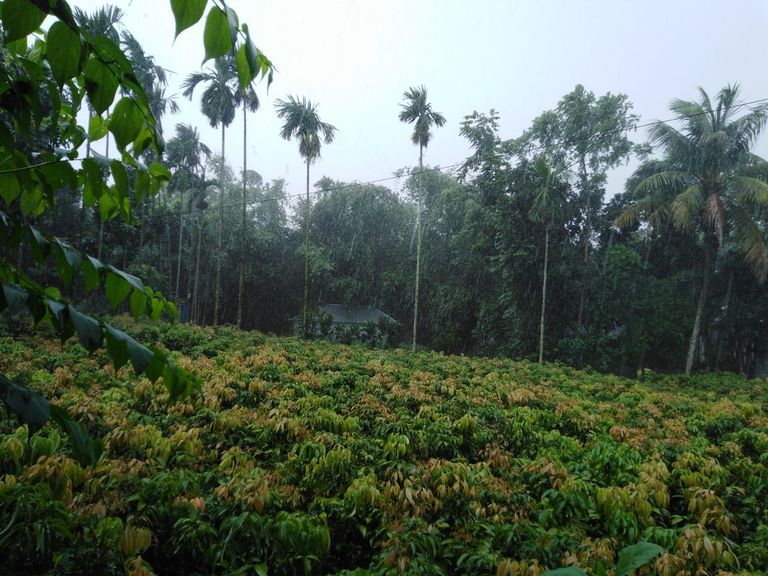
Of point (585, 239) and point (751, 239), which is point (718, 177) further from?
point (585, 239)

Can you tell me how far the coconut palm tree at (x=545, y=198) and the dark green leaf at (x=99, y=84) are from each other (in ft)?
44.0

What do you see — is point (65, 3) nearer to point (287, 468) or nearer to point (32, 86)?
point (32, 86)

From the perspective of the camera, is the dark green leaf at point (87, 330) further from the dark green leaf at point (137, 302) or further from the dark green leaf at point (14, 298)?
the dark green leaf at point (137, 302)

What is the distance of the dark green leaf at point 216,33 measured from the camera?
0.57 m

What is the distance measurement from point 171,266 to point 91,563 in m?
20.3

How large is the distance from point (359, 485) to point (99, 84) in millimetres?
2403

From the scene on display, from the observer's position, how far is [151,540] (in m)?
2.03

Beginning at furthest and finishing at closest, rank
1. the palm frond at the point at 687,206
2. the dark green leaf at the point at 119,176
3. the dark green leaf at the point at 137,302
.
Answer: the palm frond at the point at 687,206 < the dark green leaf at the point at 137,302 < the dark green leaf at the point at 119,176

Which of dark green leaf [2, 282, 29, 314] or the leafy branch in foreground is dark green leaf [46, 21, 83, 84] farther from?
dark green leaf [2, 282, 29, 314]

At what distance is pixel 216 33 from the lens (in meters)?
0.57

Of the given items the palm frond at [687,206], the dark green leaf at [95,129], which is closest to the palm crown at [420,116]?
the palm frond at [687,206]

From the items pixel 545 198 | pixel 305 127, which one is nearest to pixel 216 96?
pixel 305 127

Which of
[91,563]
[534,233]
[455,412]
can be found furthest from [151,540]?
[534,233]

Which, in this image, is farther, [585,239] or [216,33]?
[585,239]
